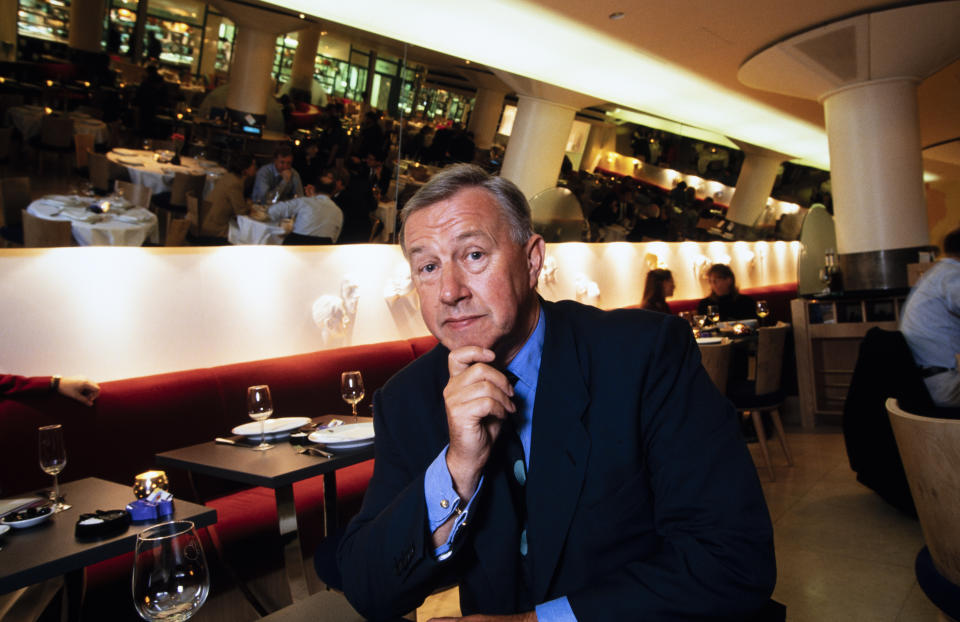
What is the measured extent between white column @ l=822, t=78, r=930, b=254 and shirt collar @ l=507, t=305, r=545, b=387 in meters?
7.09

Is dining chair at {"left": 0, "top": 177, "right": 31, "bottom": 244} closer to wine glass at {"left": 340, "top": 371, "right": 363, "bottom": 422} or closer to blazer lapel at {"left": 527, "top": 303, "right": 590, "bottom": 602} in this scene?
wine glass at {"left": 340, "top": 371, "right": 363, "bottom": 422}

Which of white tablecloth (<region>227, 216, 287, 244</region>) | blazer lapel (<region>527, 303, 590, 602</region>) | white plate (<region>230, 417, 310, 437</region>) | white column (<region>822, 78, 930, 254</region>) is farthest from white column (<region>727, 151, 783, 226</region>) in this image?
blazer lapel (<region>527, 303, 590, 602</region>)

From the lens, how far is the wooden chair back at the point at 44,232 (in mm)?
3604

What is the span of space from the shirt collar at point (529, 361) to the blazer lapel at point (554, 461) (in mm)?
81

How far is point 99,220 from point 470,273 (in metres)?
3.31

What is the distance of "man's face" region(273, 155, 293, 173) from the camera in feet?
15.8

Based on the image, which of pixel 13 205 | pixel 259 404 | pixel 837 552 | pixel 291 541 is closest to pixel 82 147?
pixel 13 205

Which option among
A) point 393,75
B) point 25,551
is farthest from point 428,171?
point 25,551

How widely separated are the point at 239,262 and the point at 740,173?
1015cm

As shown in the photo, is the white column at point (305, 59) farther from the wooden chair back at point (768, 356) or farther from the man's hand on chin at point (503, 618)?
the man's hand on chin at point (503, 618)

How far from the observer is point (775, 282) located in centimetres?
1362

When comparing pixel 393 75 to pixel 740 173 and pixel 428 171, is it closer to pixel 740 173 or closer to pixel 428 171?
pixel 428 171

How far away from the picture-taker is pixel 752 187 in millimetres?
12602

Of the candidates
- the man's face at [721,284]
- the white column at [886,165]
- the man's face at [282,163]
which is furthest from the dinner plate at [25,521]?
the white column at [886,165]
